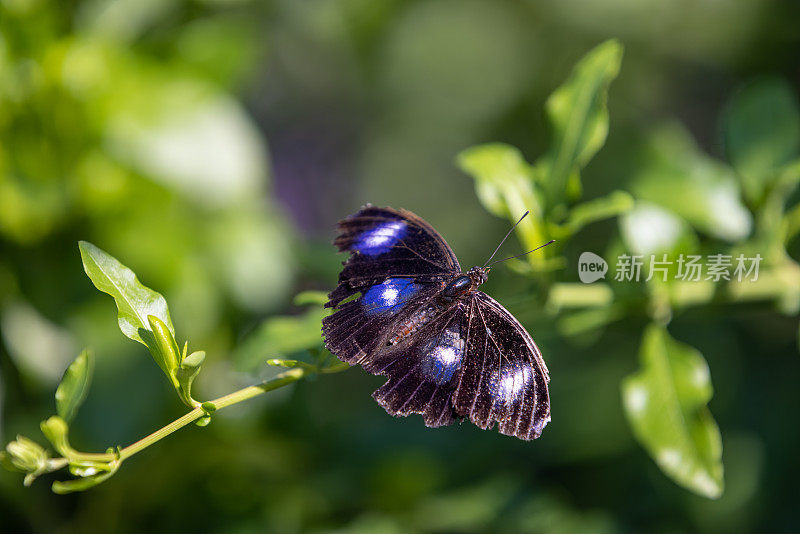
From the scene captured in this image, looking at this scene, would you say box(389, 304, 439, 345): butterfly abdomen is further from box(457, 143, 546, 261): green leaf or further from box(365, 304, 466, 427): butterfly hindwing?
box(457, 143, 546, 261): green leaf

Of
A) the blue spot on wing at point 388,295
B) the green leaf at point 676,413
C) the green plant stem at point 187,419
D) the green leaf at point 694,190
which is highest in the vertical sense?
the green plant stem at point 187,419

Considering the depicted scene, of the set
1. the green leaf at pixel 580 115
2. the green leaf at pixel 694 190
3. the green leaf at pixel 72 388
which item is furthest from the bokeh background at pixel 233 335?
the green leaf at pixel 72 388

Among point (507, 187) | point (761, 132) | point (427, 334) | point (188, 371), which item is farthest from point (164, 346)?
point (761, 132)

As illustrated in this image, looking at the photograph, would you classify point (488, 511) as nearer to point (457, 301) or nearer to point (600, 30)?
point (457, 301)

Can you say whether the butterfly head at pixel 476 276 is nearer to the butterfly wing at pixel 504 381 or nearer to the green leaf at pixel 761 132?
the butterfly wing at pixel 504 381

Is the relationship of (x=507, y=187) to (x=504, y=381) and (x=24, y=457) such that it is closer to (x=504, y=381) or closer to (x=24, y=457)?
(x=504, y=381)
